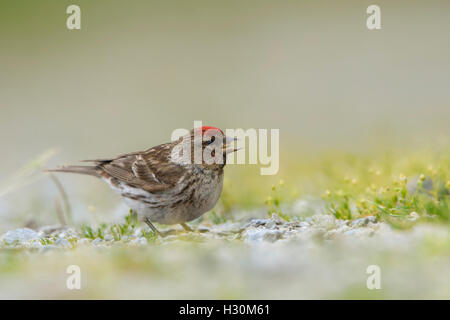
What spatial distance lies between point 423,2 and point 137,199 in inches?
1132

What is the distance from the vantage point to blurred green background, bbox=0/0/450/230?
705 inches

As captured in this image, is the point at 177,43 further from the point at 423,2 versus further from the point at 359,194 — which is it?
the point at 359,194

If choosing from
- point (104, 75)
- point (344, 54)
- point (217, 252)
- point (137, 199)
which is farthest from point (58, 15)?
point (217, 252)

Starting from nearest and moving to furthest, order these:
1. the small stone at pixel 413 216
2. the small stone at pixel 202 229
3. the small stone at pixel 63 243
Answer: the small stone at pixel 413 216, the small stone at pixel 63 243, the small stone at pixel 202 229

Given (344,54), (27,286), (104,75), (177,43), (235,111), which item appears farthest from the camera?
(177,43)

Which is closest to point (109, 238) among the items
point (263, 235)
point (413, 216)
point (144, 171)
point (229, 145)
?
point (144, 171)

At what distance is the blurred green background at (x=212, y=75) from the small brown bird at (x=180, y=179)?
4734mm

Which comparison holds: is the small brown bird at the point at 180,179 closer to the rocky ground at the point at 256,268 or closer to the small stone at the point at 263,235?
the small stone at the point at 263,235

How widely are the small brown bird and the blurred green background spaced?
4.73 m

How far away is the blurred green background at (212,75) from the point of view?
17.9m

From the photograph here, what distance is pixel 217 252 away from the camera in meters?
4.97

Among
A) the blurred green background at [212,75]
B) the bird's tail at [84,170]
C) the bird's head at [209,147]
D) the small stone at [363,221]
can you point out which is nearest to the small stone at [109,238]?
the bird's head at [209,147]

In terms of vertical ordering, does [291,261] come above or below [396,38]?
below

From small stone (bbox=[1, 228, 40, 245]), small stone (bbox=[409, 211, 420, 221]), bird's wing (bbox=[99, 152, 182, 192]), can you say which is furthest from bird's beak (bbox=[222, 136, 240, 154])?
small stone (bbox=[1, 228, 40, 245])
